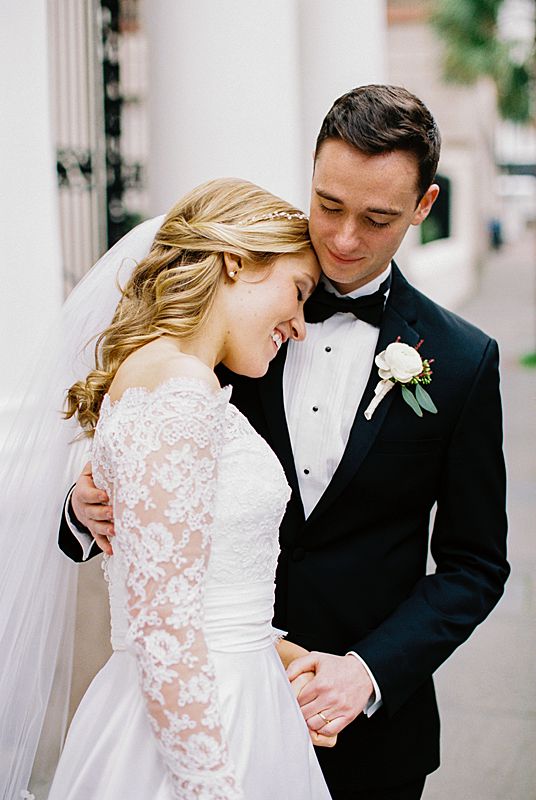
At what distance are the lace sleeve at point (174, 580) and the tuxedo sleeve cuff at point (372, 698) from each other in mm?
512

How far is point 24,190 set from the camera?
4.25m

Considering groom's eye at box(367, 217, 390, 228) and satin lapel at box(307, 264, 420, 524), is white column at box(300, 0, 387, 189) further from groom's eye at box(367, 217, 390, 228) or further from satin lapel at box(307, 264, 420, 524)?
groom's eye at box(367, 217, 390, 228)

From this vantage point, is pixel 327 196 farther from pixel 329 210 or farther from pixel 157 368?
pixel 157 368

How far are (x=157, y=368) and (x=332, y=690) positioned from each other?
31.3 inches

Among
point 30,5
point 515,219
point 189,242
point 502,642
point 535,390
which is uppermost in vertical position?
point 30,5

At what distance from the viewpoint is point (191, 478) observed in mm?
1858

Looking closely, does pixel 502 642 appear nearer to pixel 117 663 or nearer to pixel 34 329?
pixel 34 329

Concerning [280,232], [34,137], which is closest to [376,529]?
[280,232]

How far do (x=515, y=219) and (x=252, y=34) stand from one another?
46246 millimetres

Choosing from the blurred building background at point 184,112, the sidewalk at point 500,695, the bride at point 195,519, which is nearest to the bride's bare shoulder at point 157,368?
the bride at point 195,519

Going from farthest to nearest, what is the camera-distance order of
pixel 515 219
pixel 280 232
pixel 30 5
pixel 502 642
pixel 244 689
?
pixel 515 219 → pixel 502 642 → pixel 30 5 → pixel 280 232 → pixel 244 689

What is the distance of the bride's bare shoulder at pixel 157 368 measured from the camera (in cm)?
198

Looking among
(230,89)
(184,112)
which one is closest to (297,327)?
(230,89)

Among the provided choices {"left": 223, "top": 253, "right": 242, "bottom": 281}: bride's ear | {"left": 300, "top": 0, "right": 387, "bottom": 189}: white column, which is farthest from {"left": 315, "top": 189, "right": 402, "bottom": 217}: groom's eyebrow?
{"left": 300, "top": 0, "right": 387, "bottom": 189}: white column
